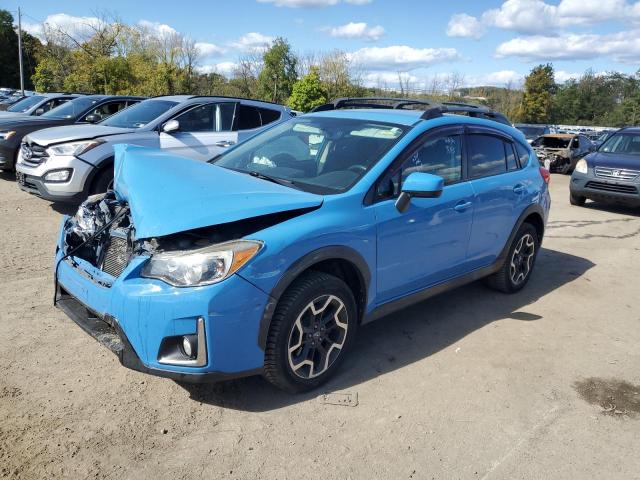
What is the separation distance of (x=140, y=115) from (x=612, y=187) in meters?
8.98

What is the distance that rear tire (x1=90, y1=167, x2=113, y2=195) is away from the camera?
709 cm

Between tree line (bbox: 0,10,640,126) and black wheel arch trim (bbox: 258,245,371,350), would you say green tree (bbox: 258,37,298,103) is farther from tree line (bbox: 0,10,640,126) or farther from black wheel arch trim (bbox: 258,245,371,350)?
black wheel arch trim (bbox: 258,245,371,350)

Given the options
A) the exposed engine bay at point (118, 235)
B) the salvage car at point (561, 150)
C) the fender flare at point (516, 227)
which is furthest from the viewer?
the salvage car at point (561, 150)

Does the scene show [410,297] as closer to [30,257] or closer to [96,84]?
[30,257]

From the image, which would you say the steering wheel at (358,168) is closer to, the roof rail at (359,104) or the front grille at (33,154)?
the roof rail at (359,104)

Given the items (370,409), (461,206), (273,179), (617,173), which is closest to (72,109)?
(273,179)

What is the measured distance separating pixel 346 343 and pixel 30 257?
3.88 m

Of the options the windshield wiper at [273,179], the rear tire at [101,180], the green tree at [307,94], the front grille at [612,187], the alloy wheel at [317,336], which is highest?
the green tree at [307,94]

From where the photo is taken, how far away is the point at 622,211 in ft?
36.6

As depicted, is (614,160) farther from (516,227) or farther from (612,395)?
(612,395)

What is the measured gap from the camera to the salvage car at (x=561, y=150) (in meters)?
18.3

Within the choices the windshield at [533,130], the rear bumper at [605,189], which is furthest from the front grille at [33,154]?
the windshield at [533,130]

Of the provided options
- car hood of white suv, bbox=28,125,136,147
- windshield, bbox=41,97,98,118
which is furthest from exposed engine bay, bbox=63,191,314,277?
windshield, bbox=41,97,98,118

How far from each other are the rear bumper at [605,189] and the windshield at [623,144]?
1077mm
